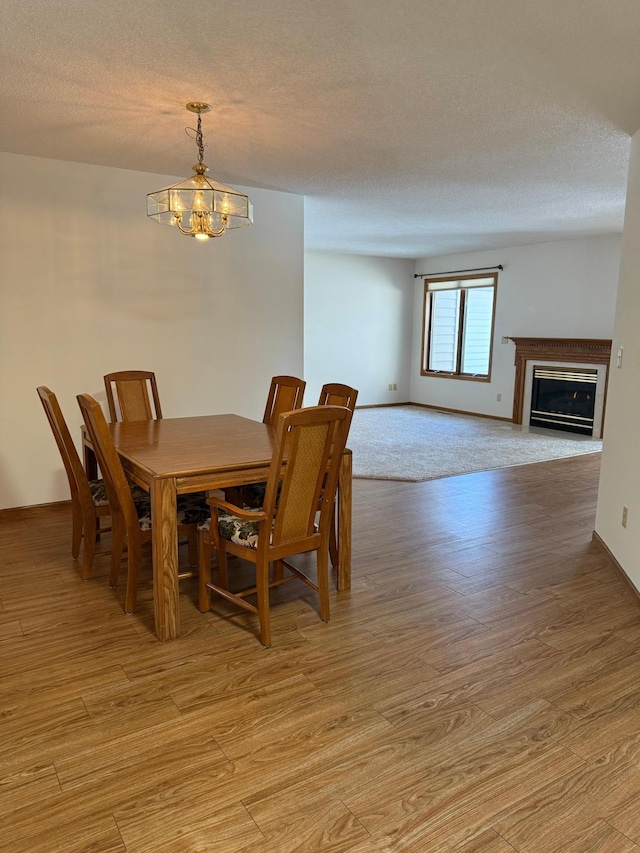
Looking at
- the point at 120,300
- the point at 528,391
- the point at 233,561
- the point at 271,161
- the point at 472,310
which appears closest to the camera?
the point at 233,561

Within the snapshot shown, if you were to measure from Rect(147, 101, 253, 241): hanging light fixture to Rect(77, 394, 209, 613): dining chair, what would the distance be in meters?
1.04

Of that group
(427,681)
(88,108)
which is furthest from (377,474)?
(88,108)

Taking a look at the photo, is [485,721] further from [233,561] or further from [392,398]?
[392,398]

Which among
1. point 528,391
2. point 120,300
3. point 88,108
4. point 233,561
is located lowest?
point 233,561

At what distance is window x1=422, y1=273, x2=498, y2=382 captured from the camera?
8.92 m

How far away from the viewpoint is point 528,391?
828 cm

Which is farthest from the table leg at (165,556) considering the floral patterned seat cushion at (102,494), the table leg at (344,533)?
the table leg at (344,533)

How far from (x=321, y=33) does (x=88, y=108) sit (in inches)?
58.1

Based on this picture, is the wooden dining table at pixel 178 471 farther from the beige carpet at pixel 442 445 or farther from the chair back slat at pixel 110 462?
the beige carpet at pixel 442 445

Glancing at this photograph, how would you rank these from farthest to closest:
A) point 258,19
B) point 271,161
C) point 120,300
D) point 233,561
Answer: point 120,300 → point 271,161 → point 233,561 → point 258,19

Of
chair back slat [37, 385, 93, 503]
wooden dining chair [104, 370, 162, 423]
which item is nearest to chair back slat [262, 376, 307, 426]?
wooden dining chair [104, 370, 162, 423]

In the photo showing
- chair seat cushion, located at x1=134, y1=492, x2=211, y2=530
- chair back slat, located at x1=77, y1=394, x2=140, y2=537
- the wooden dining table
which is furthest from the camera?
chair seat cushion, located at x1=134, y1=492, x2=211, y2=530

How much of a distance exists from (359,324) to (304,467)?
7337 millimetres

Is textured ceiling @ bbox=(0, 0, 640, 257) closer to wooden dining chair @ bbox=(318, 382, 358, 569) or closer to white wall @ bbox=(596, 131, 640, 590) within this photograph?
white wall @ bbox=(596, 131, 640, 590)
